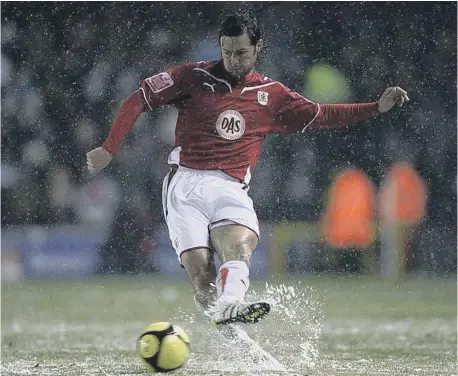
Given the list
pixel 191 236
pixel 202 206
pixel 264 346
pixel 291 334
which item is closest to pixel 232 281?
pixel 191 236

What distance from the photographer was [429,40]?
14609 millimetres

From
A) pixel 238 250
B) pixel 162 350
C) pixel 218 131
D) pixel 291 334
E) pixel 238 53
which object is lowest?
pixel 291 334

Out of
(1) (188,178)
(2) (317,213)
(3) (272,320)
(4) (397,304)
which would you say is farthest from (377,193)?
(1) (188,178)

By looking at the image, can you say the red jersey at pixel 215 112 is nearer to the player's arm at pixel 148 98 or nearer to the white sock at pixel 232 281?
the player's arm at pixel 148 98

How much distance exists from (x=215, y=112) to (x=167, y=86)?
325 mm

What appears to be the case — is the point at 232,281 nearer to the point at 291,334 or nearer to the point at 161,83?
the point at 161,83

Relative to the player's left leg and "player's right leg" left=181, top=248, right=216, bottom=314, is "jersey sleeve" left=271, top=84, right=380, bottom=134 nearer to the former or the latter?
the player's left leg

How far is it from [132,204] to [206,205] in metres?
8.11

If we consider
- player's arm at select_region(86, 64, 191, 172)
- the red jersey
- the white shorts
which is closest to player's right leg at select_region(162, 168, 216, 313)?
the white shorts

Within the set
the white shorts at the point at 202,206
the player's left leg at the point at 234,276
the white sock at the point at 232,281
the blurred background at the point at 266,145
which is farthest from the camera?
the blurred background at the point at 266,145

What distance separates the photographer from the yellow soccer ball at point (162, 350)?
5719 mm

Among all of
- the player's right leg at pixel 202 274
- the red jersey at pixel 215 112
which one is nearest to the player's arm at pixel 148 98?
the red jersey at pixel 215 112

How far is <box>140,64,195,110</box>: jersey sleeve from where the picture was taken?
6.33m

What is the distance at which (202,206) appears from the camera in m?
6.19
